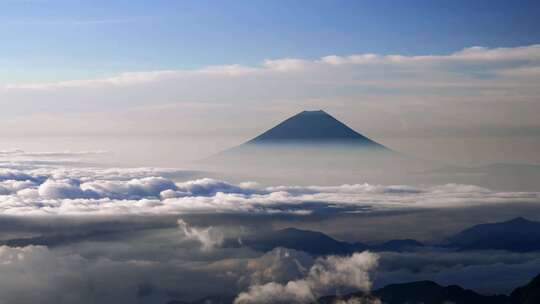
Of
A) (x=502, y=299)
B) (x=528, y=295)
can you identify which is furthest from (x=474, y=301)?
(x=528, y=295)

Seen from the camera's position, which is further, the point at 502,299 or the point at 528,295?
the point at 502,299

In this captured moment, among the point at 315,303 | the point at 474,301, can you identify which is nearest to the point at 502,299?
the point at 474,301

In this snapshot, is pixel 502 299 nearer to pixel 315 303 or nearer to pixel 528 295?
pixel 528 295

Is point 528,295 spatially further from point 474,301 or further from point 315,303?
point 315,303

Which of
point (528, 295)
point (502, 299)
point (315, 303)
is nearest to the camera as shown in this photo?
point (528, 295)

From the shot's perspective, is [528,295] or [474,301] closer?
[528,295]

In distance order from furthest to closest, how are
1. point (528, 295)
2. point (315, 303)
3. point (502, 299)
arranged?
point (315, 303) → point (502, 299) → point (528, 295)

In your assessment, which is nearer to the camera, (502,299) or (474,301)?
(502,299)
